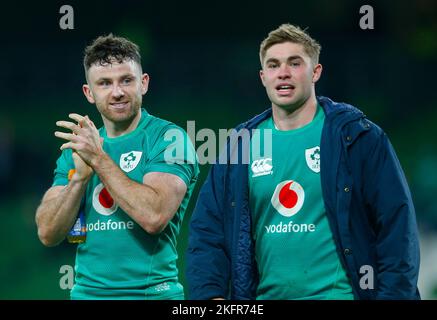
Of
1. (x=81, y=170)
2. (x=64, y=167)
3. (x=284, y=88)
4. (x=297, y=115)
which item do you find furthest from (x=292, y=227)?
(x=64, y=167)

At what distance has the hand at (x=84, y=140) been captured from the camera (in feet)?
16.2

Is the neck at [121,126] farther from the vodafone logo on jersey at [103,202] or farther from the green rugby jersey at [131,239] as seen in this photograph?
the vodafone logo on jersey at [103,202]

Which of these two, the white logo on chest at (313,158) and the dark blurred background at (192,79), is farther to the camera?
the dark blurred background at (192,79)

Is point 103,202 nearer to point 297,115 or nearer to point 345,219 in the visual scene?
point 297,115

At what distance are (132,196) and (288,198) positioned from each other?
942mm

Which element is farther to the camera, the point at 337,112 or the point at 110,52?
the point at 110,52

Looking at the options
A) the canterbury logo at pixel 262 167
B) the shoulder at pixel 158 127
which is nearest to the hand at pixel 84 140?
the shoulder at pixel 158 127

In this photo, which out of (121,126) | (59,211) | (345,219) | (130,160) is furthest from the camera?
(121,126)

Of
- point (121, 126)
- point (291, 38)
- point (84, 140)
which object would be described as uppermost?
point (291, 38)

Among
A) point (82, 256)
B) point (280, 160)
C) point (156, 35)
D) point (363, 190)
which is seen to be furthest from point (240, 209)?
point (156, 35)

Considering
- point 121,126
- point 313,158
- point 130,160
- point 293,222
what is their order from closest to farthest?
point 293,222, point 313,158, point 130,160, point 121,126

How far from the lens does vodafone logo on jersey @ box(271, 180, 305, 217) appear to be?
4.73 m

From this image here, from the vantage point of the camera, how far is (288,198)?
15.6 ft

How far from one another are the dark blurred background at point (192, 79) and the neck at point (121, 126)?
5.04 metres
